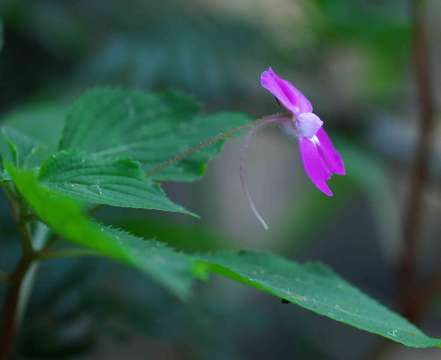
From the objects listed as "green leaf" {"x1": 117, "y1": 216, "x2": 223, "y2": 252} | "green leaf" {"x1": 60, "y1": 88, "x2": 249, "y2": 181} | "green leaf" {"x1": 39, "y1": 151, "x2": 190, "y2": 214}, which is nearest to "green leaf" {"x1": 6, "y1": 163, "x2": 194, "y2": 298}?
"green leaf" {"x1": 39, "y1": 151, "x2": 190, "y2": 214}

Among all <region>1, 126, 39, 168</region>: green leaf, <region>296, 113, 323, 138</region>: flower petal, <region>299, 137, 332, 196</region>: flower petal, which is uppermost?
<region>296, 113, 323, 138</region>: flower petal

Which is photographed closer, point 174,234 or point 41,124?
point 41,124

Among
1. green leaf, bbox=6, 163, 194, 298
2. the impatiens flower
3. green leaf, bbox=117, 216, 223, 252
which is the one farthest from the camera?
green leaf, bbox=117, 216, 223, 252

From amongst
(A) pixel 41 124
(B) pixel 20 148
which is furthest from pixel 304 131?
(A) pixel 41 124

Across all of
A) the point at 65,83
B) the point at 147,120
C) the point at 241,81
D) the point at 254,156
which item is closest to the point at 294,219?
the point at 241,81

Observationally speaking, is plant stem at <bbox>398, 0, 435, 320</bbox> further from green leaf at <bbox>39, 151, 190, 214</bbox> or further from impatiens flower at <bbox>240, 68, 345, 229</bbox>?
green leaf at <bbox>39, 151, 190, 214</bbox>

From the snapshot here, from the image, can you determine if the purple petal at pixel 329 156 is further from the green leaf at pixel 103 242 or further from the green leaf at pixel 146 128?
the green leaf at pixel 103 242

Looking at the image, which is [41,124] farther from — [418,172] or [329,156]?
[418,172]
